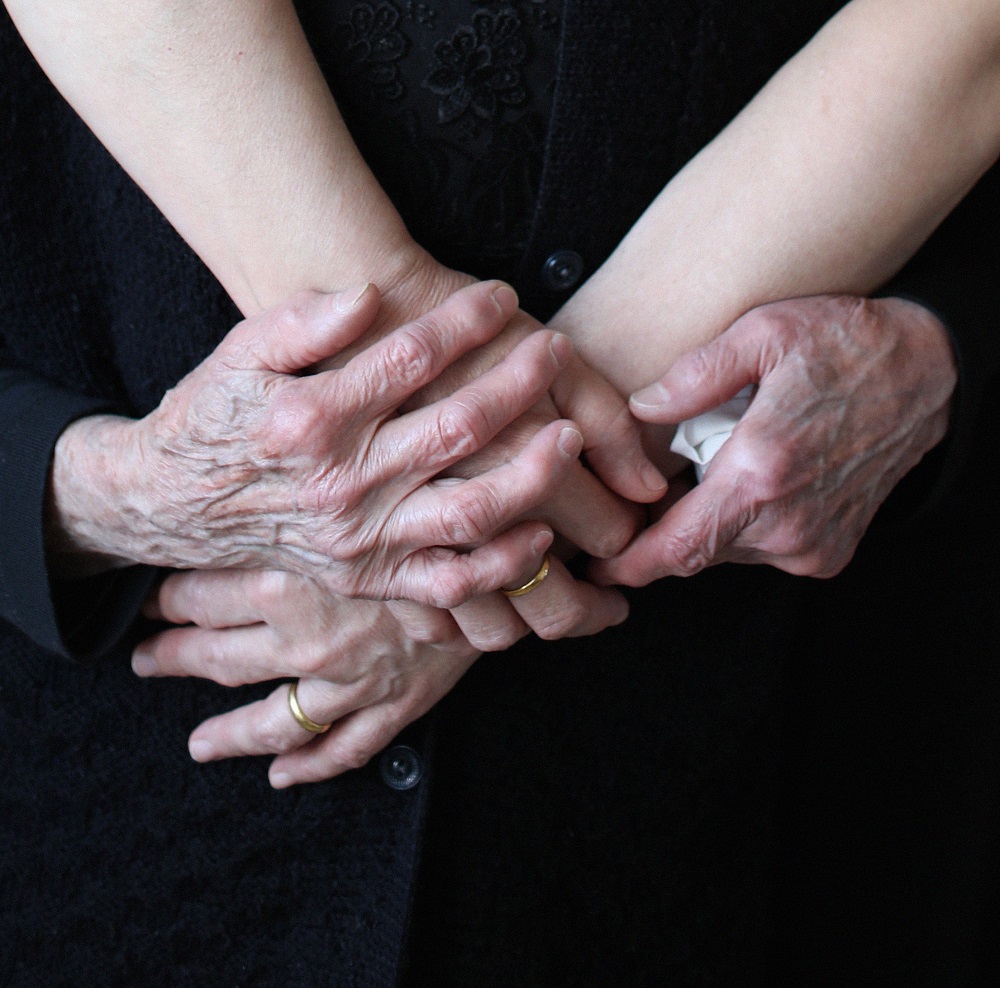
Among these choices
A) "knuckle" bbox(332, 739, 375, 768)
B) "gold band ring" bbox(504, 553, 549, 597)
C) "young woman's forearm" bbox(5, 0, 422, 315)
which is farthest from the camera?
"knuckle" bbox(332, 739, 375, 768)

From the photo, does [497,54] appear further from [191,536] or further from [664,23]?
[191,536]

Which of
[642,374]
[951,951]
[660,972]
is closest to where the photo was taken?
[642,374]

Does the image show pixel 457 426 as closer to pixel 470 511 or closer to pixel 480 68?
pixel 470 511

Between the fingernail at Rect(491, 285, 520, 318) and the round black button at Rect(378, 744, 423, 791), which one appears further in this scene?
the round black button at Rect(378, 744, 423, 791)

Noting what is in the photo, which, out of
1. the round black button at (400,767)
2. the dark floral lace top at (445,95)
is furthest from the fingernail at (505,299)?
the round black button at (400,767)

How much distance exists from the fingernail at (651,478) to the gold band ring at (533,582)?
11cm

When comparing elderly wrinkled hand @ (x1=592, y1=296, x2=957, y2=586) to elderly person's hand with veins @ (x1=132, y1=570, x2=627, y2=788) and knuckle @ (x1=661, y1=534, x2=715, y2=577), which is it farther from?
elderly person's hand with veins @ (x1=132, y1=570, x2=627, y2=788)

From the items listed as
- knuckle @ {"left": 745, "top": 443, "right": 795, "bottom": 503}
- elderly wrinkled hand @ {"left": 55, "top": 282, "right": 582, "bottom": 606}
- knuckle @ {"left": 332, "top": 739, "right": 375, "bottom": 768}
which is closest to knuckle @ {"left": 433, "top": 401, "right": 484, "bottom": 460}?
elderly wrinkled hand @ {"left": 55, "top": 282, "right": 582, "bottom": 606}

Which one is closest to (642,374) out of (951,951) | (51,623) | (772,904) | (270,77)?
(270,77)

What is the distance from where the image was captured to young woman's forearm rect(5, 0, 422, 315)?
0.60 meters

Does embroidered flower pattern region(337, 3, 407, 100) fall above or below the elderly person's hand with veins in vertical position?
above

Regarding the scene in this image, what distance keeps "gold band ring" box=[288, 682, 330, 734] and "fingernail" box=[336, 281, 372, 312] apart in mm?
374

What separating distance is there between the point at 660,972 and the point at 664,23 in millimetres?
890

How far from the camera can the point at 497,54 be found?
706mm
